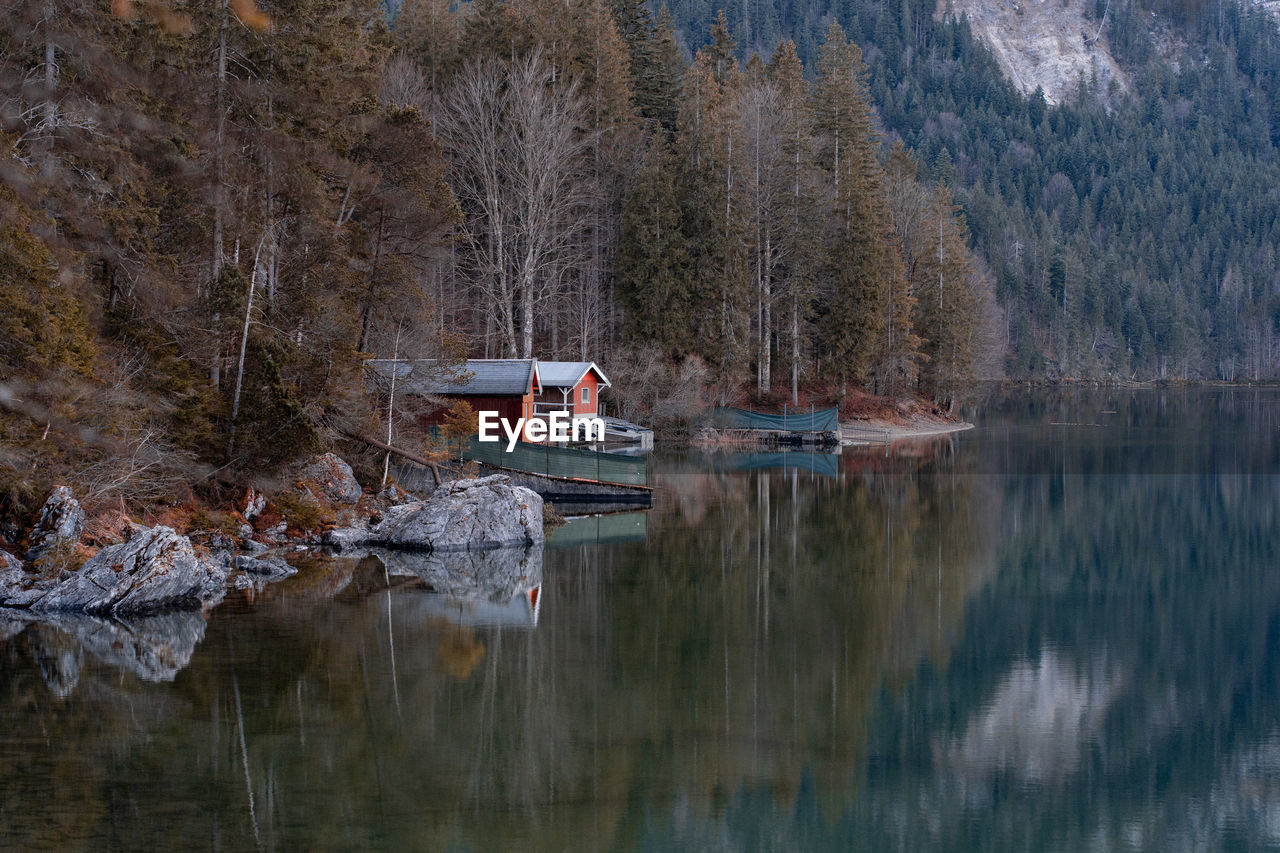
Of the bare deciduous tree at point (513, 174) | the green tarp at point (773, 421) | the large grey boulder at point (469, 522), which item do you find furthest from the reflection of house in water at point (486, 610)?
the green tarp at point (773, 421)

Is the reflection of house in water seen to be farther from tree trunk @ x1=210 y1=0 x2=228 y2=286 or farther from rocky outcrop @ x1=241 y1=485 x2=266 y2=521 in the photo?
tree trunk @ x1=210 y1=0 x2=228 y2=286

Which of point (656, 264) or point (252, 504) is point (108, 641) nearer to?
point (252, 504)

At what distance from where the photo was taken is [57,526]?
19297mm

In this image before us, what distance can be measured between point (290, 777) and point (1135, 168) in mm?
194913

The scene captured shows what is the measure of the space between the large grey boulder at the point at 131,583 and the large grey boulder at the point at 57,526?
17.2 inches

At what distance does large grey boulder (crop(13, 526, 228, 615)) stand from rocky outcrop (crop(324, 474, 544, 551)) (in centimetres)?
548

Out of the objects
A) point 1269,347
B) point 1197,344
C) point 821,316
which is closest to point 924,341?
point 821,316

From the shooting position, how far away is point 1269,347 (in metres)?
152

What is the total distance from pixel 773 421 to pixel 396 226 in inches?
1061

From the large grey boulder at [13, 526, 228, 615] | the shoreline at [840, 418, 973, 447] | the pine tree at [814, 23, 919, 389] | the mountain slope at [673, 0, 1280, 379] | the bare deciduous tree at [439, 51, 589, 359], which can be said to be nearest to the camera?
the large grey boulder at [13, 526, 228, 615]

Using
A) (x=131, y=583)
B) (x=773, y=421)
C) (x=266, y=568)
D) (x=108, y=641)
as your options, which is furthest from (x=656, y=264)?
(x=108, y=641)

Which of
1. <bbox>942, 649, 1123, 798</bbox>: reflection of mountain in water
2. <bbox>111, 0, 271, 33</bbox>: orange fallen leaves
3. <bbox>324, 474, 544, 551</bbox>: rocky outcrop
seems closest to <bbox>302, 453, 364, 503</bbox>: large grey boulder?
<bbox>324, 474, 544, 551</bbox>: rocky outcrop

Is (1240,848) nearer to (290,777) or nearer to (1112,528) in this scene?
(290,777)

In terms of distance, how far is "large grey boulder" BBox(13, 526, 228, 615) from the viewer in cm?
1875
